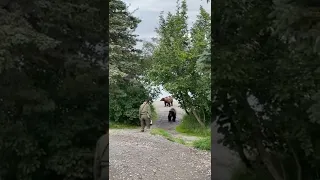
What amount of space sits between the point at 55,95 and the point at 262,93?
1183 mm

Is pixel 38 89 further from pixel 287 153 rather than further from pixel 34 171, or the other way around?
pixel 287 153

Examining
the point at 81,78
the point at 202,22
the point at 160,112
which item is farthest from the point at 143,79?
the point at 81,78

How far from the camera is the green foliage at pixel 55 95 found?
2395 mm

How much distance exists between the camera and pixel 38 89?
7.98 ft

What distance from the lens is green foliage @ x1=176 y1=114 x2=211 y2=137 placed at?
379 centimetres

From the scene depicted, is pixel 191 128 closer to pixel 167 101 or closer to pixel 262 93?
pixel 167 101

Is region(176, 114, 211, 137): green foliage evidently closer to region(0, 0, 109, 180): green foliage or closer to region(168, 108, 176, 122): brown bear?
region(168, 108, 176, 122): brown bear

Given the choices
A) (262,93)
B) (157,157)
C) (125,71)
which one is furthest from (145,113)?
(262,93)

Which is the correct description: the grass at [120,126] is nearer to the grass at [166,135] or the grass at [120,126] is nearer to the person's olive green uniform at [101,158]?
the grass at [166,135]

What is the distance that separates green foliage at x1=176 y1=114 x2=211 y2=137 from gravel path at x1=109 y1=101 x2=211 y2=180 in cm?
6

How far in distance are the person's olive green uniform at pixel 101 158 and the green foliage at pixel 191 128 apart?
4.38ft

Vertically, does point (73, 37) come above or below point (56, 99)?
above

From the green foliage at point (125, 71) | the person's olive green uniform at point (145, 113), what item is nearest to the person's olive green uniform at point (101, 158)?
the person's olive green uniform at point (145, 113)

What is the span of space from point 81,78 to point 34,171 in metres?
0.60
